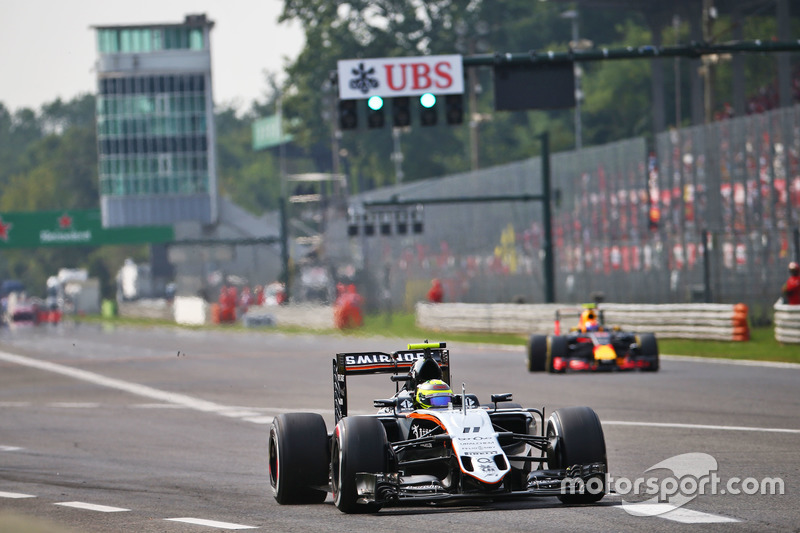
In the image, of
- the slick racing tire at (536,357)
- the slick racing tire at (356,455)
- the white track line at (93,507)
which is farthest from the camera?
the slick racing tire at (536,357)

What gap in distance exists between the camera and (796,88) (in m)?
65.6

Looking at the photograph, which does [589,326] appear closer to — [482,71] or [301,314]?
[301,314]

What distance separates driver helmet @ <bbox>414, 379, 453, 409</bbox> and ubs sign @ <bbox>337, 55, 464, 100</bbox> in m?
14.5

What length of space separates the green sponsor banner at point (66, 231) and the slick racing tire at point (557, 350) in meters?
77.8

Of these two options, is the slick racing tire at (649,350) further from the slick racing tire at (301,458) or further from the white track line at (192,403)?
the slick racing tire at (301,458)

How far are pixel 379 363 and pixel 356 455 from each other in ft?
5.61

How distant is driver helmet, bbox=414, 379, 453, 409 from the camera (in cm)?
983

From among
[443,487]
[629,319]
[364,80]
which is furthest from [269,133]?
[443,487]

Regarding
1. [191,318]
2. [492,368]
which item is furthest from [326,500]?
[191,318]

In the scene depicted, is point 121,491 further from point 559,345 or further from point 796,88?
point 796,88

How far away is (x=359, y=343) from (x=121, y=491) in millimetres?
27211

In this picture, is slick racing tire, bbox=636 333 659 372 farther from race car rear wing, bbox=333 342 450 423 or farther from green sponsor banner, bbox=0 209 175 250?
green sponsor banner, bbox=0 209 175 250

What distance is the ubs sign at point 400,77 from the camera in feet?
79.5

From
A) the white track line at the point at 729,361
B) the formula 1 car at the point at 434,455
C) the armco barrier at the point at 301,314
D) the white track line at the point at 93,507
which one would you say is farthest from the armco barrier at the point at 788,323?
the armco barrier at the point at 301,314
